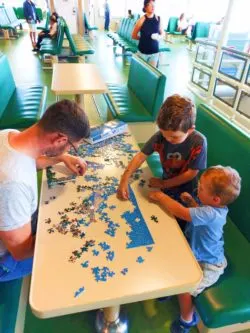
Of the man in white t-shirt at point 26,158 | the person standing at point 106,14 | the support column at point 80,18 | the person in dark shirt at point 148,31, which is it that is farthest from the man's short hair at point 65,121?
the person standing at point 106,14

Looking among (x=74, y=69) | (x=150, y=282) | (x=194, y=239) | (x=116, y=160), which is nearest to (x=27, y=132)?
(x=116, y=160)

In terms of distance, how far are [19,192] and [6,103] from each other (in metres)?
2.52

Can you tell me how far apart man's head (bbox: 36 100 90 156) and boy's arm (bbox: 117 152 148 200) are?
401 millimetres

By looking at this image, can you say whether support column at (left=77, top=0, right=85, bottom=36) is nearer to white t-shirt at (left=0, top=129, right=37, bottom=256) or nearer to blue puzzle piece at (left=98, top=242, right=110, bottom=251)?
white t-shirt at (left=0, top=129, right=37, bottom=256)

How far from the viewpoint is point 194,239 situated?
1.36m

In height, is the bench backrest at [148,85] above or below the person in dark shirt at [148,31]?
below

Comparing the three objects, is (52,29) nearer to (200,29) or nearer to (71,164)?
(200,29)

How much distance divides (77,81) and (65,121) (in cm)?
220

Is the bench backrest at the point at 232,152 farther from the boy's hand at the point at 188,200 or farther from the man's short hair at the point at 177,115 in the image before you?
the man's short hair at the point at 177,115

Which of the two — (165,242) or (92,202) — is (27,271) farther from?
(165,242)

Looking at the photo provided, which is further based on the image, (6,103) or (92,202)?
(6,103)

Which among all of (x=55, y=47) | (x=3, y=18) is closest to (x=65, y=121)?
(x=55, y=47)

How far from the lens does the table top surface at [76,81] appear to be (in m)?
2.81

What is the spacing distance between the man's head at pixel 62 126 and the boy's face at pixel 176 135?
0.51 m
